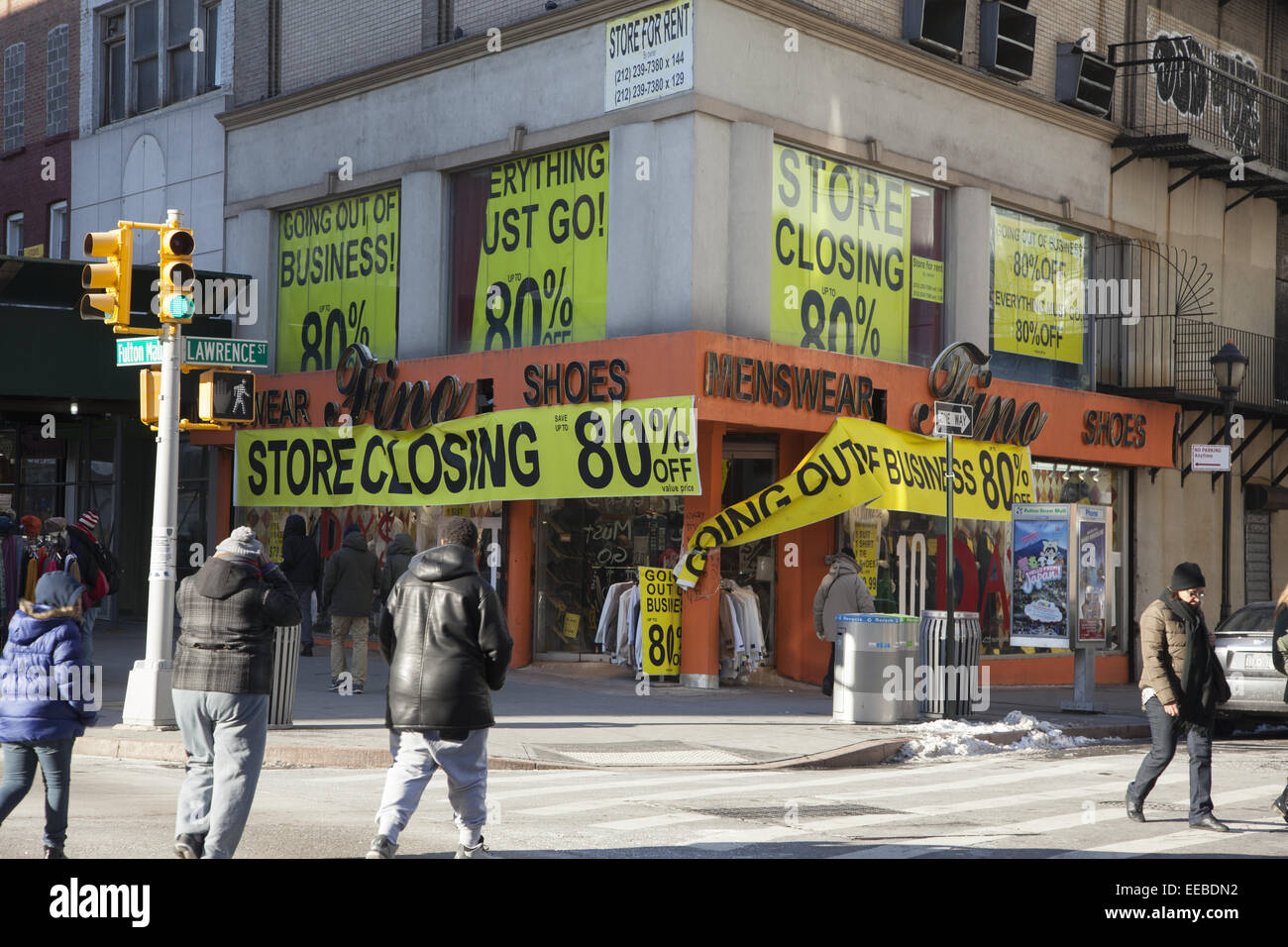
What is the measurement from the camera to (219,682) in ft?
25.2

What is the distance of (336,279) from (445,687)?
16.9m

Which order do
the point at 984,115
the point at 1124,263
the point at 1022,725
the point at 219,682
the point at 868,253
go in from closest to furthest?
the point at 219,682 → the point at 1022,725 → the point at 868,253 → the point at 984,115 → the point at 1124,263

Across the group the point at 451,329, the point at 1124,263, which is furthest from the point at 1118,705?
the point at 451,329

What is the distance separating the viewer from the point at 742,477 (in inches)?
796

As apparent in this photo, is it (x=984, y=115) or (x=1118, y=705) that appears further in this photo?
(x=984, y=115)

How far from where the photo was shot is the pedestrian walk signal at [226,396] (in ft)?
43.9

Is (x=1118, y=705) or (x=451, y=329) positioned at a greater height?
(x=451, y=329)

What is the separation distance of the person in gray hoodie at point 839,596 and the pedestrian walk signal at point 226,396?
7.20 m

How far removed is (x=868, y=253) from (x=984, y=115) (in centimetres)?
329

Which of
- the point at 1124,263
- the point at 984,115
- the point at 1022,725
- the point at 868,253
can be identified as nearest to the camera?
the point at 1022,725

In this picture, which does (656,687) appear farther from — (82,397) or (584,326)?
(82,397)

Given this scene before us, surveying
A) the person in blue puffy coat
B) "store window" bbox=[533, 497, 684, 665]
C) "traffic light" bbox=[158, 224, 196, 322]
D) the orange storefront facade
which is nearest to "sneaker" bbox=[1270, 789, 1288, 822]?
the person in blue puffy coat

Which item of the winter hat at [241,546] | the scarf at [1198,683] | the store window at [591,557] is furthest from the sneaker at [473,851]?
the store window at [591,557]

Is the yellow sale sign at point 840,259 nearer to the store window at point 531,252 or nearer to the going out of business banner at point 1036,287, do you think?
the going out of business banner at point 1036,287
